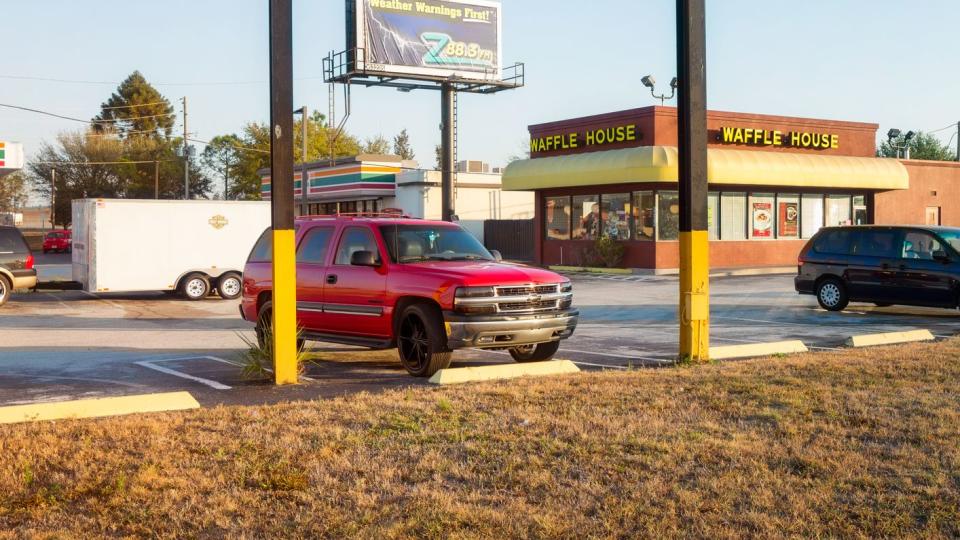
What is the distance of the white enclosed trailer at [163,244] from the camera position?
23031 millimetres

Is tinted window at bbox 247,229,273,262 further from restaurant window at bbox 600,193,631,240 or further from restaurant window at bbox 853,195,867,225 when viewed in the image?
restaurant window at bbox 853,195,867,225

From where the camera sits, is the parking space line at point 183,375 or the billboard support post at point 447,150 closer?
the parking space line at point 183,375

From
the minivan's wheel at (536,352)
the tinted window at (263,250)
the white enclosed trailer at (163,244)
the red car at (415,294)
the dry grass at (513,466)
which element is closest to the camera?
the dry grass at (513,466)

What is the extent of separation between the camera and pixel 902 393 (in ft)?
29.8

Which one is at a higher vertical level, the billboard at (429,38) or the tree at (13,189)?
the billboard at (429,38)

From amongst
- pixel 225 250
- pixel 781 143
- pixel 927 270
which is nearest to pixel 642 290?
pixel 927 270

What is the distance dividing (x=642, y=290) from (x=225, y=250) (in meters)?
10.8

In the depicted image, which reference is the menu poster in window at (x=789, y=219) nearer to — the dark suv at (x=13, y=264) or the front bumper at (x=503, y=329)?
the dark suv at (x=13, y=264)

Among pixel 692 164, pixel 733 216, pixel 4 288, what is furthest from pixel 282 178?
pixel 733 216

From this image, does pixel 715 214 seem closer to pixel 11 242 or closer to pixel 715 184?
pixel 715 184

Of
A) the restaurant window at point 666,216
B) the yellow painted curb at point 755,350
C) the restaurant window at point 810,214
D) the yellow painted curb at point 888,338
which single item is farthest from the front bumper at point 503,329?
the restaurant window at point 810,214

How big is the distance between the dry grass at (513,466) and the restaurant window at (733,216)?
26.9 m

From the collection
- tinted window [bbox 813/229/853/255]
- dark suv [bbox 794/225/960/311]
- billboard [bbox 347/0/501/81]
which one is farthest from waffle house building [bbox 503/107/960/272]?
dark suv [bbox 794/225/960/311]

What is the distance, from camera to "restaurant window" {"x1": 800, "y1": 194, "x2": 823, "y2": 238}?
3797 centimetres
